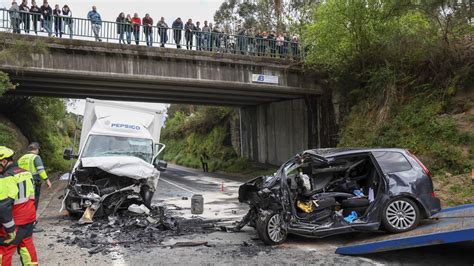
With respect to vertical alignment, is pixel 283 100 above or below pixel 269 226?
above

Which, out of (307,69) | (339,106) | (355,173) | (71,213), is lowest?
(71,213)

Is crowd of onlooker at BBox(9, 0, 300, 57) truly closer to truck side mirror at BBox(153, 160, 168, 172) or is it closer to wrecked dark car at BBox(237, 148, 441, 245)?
truck side mirror at BBox(153, 160, 168, 172)

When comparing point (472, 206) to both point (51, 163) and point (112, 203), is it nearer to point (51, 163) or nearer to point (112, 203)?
point (112, 203)

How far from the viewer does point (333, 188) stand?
301 inches

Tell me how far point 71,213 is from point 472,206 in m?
8.51

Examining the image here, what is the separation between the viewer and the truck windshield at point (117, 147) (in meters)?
10.6

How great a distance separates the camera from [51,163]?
91.0 ft

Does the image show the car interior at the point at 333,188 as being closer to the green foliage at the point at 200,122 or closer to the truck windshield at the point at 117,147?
the truck windshield at the point at 117,147

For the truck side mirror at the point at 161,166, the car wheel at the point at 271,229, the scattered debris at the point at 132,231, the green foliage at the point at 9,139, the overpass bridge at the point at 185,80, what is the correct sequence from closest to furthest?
the car wheel at the point at 271,229 < the scattered debris at the point at 132,231 < the truck side mirror at the point at 161,166 < the overpass bridge at the point at 185,80 < the green foliage at the point at 9,139

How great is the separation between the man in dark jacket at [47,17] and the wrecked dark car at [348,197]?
1281 centimetres

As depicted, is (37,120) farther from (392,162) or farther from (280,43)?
(392,162)


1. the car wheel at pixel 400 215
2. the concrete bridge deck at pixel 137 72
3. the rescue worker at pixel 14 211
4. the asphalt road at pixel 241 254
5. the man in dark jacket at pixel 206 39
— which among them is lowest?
the asphalt road at pixel 241 254

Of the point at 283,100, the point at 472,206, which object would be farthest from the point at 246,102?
the point at 472,206

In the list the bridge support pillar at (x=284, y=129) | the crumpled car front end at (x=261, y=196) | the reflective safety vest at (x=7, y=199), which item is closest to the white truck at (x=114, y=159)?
the crumpled car front end at (x=261, y=196)
